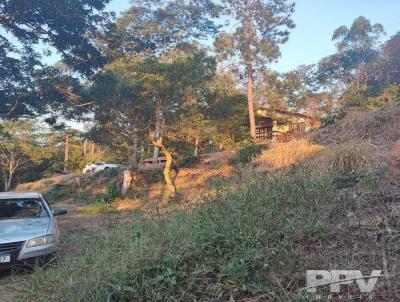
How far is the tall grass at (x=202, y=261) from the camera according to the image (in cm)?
306

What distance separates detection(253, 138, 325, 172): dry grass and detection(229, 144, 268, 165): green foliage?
264 centimetres

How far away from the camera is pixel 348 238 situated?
12.0ft

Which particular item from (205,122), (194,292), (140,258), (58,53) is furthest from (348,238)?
(205,122)

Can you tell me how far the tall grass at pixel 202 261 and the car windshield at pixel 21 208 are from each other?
2.47m

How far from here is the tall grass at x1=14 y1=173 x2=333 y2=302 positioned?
3.06m

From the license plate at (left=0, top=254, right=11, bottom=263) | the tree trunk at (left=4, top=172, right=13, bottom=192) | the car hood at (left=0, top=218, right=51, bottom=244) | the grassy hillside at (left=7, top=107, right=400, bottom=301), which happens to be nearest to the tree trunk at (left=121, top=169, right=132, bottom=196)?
the car hood at (left=0, top=218, right=51, bottom=244)

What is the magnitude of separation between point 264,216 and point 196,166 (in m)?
14.6

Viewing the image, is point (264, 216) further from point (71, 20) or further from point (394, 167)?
point (71, 20)

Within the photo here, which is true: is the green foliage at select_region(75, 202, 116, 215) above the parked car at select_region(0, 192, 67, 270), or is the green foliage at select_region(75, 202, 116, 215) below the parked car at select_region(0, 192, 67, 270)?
below

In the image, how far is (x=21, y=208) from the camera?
6461 mm

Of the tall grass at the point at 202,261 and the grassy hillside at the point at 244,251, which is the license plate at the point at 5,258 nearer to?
the grassy hillside at the point at 244,251

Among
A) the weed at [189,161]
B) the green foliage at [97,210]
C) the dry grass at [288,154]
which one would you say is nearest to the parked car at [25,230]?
the dry grass at [288,154]

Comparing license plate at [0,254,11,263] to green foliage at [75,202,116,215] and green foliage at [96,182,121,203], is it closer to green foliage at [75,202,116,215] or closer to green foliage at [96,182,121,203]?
green foliage at [75,202,116,215]

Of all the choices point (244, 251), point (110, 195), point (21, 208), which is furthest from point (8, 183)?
point (244, 251)
